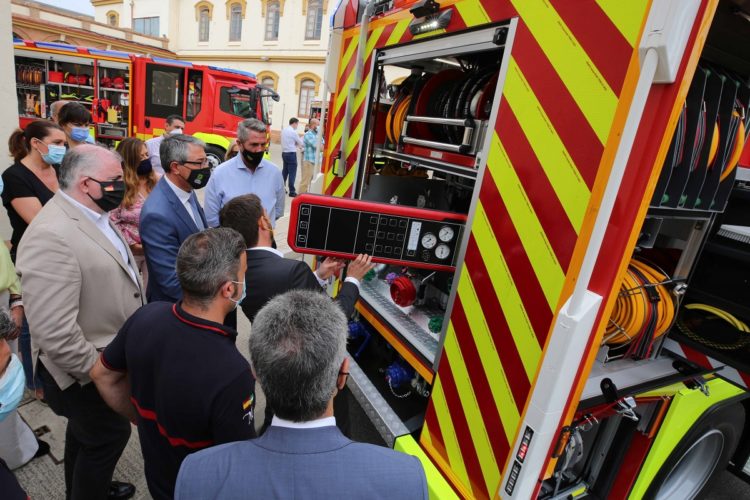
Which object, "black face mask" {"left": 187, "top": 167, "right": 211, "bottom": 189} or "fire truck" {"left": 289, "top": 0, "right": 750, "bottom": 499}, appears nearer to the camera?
"fire truck" {"left": 289, "top": 0, "right": 750, "bottom": 499}

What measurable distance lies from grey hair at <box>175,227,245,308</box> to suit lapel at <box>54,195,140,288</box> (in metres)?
Result: 0.65

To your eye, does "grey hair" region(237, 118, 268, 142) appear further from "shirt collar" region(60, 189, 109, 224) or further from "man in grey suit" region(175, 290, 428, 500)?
"man in grey suit" region(175, 290, 428, 500)

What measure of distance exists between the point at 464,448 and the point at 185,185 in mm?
2248

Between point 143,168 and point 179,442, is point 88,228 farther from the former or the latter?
point 143,168

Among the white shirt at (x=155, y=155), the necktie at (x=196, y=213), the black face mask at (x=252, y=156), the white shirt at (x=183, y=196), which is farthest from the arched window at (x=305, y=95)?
the white shirt at (x=183, y=196)

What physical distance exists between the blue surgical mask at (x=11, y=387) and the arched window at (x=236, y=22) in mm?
32411

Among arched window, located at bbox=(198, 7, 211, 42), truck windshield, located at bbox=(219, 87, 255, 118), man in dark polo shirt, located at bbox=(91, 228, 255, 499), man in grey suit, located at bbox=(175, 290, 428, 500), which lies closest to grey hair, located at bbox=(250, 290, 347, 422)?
man in grey suit, located at bbox=(175, 290, 428, 500)

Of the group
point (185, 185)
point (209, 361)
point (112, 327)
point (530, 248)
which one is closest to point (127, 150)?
point (185, 185)

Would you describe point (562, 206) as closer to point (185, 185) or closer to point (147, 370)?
point (147, 370)

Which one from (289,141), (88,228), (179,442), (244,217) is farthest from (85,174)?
(289,141)

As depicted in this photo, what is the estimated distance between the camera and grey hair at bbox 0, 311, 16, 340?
1.43 m

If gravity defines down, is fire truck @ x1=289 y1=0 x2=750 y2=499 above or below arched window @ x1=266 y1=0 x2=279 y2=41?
below

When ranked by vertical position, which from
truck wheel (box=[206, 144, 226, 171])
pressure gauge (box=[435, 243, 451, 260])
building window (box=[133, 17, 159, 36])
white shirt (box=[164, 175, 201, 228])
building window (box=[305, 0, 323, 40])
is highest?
building window (box=[305, 0, 323, 40])

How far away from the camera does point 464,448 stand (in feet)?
5.80
